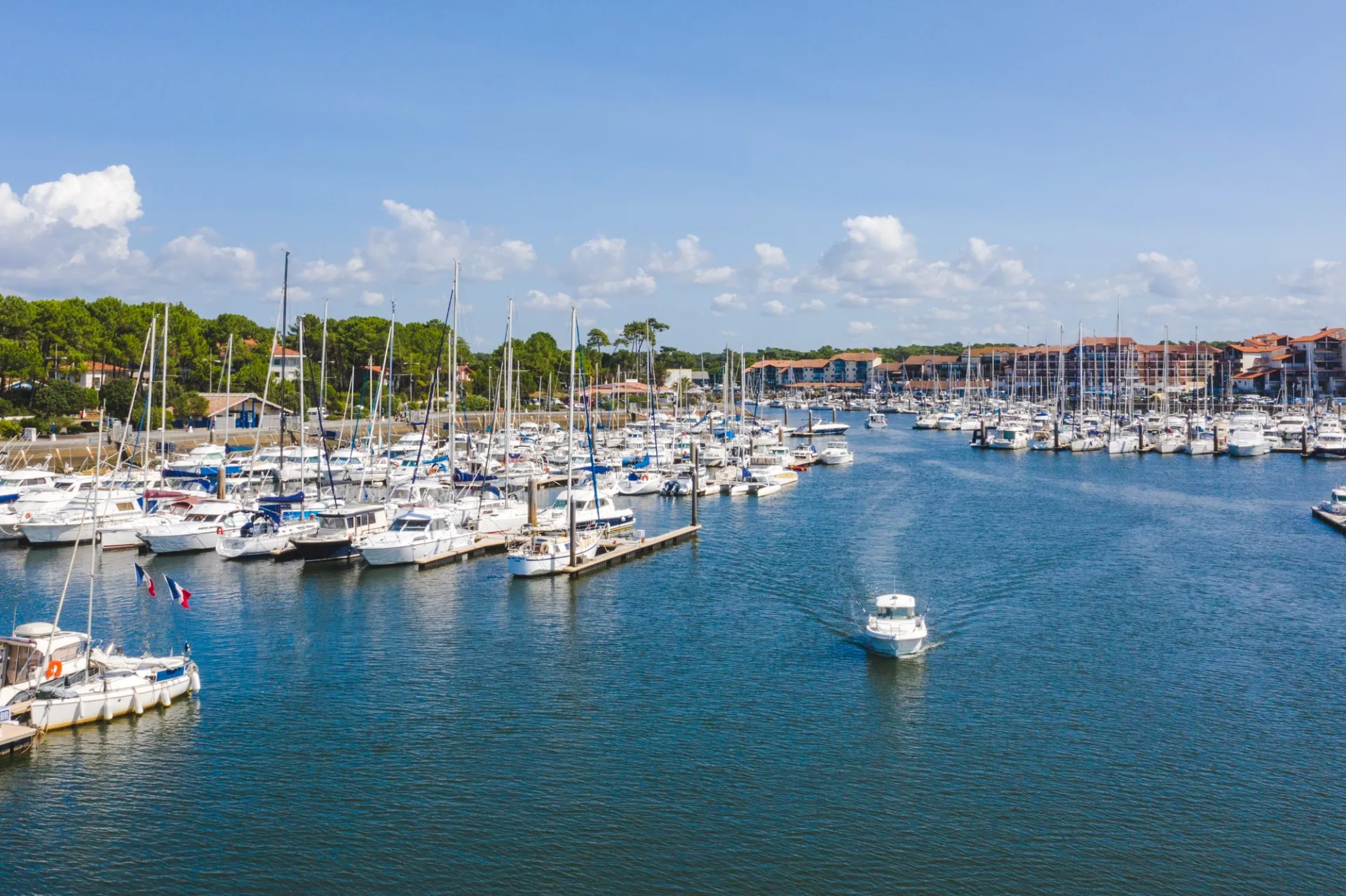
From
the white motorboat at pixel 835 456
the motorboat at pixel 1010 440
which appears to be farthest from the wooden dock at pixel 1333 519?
the motorboat at pixel 1010 440

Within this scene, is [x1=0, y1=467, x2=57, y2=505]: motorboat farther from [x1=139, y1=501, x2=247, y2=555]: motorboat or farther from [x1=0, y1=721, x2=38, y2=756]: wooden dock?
[x1=0, y1=721, x2=38, y2=756]: wooden dock

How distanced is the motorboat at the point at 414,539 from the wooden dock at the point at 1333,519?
52.4 metres

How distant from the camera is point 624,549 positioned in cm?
5628

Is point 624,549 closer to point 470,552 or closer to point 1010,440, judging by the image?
point 470,552

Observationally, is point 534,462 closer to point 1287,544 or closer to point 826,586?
point 826,586

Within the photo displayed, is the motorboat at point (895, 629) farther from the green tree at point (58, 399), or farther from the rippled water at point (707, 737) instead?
the green tree at point (58, 399)

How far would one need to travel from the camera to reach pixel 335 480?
78688mm

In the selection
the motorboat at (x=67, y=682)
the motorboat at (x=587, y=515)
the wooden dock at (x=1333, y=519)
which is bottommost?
the motorboat at (x=67, y=682)

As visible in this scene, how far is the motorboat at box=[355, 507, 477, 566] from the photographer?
174ft

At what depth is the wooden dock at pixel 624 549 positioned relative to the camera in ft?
171

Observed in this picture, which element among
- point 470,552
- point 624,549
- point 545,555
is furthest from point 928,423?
point 545,555

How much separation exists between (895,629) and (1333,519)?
148 ft

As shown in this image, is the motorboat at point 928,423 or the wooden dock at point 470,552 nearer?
the wooden dock at point 470,552

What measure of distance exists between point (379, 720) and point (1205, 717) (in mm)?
25267
